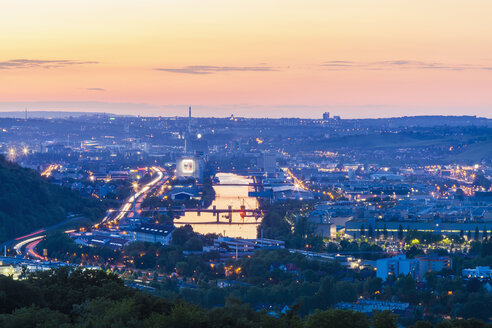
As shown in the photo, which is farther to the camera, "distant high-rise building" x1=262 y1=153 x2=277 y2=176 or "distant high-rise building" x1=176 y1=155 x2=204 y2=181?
"distant high-rise building" x1=262 y1=153 x2=277 y2=176

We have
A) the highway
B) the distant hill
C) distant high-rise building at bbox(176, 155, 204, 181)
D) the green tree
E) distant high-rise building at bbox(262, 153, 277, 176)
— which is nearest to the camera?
the green tree

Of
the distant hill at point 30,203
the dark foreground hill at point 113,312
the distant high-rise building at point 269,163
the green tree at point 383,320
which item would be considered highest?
the green tree at point 383,320

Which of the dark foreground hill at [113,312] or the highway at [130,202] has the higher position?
the dark foreground hill at [113,312]

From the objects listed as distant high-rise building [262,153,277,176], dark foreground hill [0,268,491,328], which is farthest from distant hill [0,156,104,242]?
distant high-rise building [262,153,277,176]

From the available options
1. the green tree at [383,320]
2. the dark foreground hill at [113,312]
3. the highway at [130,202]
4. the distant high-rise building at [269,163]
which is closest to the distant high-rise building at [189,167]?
the highway at [130,202]

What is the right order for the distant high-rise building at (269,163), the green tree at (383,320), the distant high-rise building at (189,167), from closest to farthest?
1. the green tree at (383,320)
2. the distant high-rise building at (189,167)
3. the distant high-rise building at (269,163)

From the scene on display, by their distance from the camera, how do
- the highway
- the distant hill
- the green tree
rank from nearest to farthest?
the green tree, the distant hill, the highway

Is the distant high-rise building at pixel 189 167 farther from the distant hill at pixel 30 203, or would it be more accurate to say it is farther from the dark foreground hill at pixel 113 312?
the dark foreground hill at pixel 113 312

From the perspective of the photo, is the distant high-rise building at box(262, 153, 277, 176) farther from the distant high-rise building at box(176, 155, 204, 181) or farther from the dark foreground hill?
the dark foreground hill

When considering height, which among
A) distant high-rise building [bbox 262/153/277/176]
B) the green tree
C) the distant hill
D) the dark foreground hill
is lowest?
distant high-rise building [bbox 262/153/277/176]
